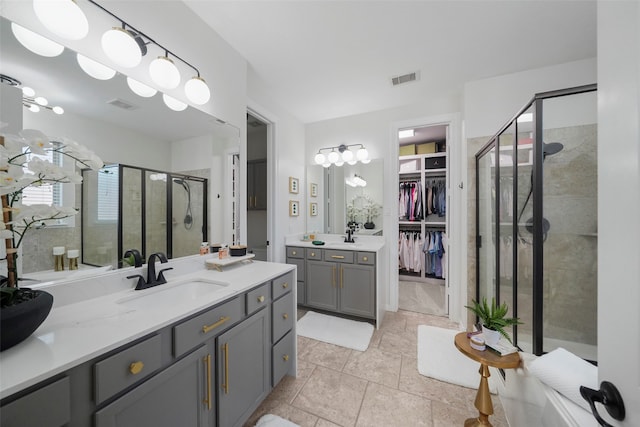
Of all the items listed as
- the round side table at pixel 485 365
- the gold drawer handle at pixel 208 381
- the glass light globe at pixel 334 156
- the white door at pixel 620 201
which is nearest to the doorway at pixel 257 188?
the glass light globe at pixel 334 156

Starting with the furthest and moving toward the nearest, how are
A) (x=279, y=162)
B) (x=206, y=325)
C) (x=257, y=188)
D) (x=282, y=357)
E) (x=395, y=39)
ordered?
(x=257, y=188) → (x=279, y=162) → (x=395, y=39) → (x=282, y=357) → (x=206, y=325)

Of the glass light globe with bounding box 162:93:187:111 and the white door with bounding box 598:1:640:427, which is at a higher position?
the glass light globe with bounding box 162:93:187:111

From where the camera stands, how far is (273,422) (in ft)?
4.34

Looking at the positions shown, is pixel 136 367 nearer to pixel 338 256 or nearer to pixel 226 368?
pixel 226 368

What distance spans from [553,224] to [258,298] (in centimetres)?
215

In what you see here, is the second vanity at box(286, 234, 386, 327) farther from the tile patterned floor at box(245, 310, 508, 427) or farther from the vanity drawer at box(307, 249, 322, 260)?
the tile patterned floor at box(245, 310, 508, 427)

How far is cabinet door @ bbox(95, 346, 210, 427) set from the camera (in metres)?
0.74

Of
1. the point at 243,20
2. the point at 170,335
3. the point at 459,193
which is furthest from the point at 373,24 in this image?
the point at 170,335

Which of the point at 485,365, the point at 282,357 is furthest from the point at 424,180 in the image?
the point at 282,357

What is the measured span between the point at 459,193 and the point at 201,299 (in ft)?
8.68

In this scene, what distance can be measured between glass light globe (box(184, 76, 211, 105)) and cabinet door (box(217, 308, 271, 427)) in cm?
145

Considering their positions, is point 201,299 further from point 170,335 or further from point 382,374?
point 382,374

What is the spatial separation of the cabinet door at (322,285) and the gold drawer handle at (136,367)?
2000 millimetres

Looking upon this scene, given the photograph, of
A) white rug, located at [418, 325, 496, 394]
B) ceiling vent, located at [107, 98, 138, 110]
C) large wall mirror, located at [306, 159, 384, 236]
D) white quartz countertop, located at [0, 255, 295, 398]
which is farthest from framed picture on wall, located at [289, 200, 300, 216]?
white rug, located at [418, 325, 496, 394]
